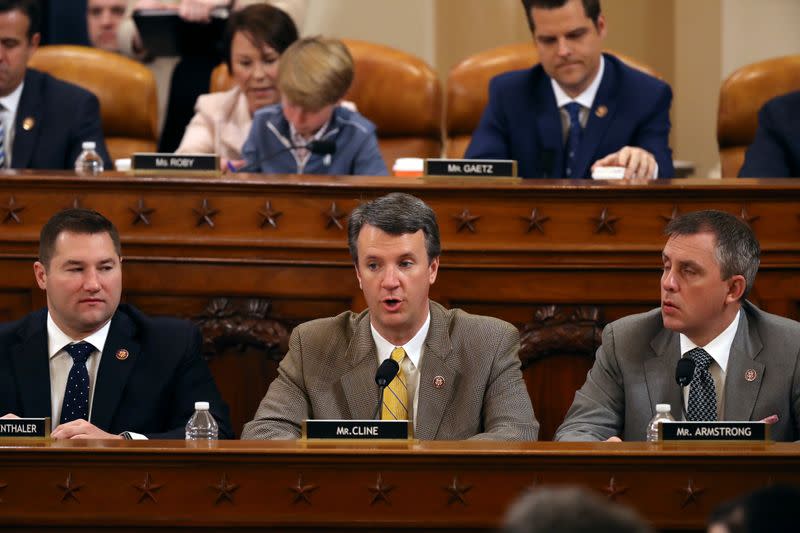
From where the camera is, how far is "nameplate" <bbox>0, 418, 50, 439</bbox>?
276 centimetres

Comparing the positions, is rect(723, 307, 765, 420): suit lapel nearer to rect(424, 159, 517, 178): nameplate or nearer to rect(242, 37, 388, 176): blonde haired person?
rect(424, 159, 517, 178): nameplate

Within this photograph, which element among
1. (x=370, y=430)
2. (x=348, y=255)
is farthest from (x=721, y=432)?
(x=348, y=255)

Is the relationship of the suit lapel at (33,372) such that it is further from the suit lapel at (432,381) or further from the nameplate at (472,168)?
the nameplate at (472,168)

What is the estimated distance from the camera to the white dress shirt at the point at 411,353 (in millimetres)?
3371

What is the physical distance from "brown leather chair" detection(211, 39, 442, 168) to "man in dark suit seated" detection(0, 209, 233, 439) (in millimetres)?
1912

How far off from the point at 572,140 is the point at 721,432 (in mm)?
1871

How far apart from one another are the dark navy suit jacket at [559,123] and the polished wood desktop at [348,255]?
1.81 feet

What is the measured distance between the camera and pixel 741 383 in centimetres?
323

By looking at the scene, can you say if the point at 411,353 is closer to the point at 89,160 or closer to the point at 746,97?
the point at 89,160

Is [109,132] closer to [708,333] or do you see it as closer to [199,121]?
[199,121]

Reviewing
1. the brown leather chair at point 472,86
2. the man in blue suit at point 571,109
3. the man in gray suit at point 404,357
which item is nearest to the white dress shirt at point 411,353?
the man in gray suit at point 404,357

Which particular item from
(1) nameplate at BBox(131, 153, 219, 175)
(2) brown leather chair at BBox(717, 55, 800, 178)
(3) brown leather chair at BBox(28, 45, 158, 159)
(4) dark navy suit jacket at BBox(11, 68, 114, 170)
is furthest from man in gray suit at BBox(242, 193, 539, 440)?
(3) brown leather chair at BBox(28, 45, 158, 159)

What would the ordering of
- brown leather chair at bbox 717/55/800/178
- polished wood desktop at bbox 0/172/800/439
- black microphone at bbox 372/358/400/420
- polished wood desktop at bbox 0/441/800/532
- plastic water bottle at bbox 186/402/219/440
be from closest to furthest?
polished wood desktop at bbox 0/441/800/532 < black microphone at bbox 372/358/400/420 < plastic water bottle at bbox 186/402/219/440 < polished wood desktop at bbox 0/172/800/439 < brown leather chair at bbox 717/55/800/178

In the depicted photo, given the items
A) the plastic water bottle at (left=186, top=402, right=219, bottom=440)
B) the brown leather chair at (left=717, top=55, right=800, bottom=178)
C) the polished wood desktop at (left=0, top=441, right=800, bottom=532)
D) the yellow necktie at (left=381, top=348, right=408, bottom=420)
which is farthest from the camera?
the brown leather chair at (left=717, top=55, right=800, bottom=178)
